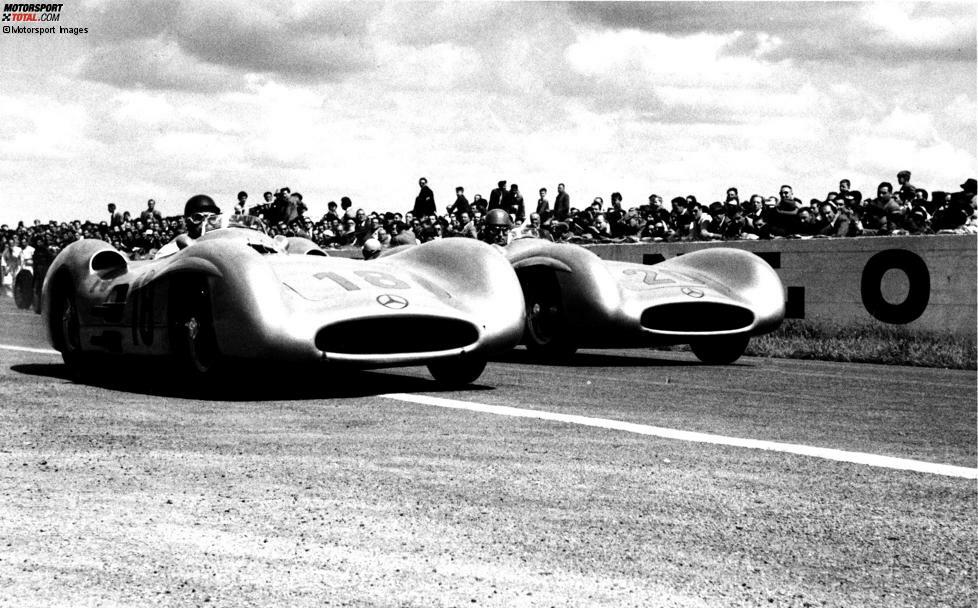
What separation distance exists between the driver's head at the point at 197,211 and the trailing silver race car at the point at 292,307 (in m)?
1.04

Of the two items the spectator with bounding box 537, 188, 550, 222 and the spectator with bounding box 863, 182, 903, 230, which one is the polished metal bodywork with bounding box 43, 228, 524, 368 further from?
the spectator with bounding box 537, 188, 550, 222

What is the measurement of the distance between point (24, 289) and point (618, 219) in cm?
1285

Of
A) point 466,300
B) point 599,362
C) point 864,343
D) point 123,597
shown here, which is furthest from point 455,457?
point 864,343

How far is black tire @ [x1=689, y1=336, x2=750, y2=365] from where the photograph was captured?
11.0 metres

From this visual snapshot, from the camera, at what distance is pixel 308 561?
334 centimetres

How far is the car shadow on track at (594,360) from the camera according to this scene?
1058 cm

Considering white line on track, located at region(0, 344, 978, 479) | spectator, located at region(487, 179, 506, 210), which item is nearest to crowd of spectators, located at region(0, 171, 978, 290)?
spectator, located at region(487, 179, 506, 210)

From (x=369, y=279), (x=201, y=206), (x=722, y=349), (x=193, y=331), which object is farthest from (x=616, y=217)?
(x=193, y=331)

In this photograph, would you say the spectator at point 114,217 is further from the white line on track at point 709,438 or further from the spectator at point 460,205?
the white line on track at point 709,438

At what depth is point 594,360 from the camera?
1112 centimetres

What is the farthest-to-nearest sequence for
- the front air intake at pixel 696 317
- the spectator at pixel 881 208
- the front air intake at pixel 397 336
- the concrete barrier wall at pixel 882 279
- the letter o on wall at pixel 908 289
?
the spectator at pixel 881 208 < the letter o on wall at pixel 908 289 < the concrete barrier wall at pixel 882 279 < the front air intake at pixel 696 317 < the front air intake at pixel 397 336

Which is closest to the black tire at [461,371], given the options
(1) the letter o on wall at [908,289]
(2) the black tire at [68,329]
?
(2) the black tire at [68,329]

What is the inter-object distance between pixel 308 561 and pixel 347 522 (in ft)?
1.62

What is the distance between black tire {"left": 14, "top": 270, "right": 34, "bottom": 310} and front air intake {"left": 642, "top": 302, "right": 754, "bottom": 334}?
1696 centimetres
